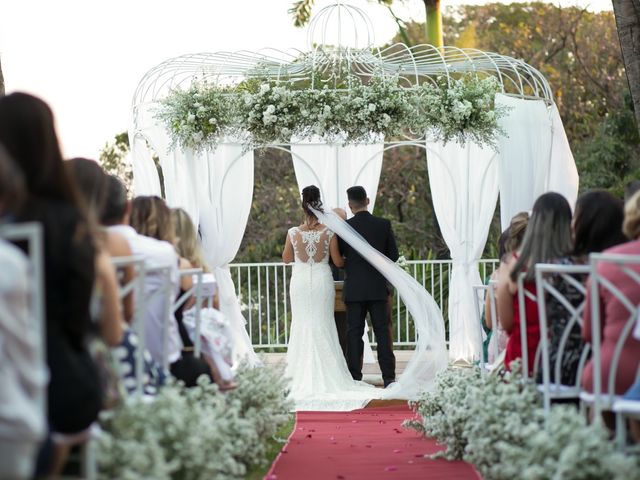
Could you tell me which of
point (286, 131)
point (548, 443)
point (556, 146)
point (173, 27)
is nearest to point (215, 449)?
point (548, 443)

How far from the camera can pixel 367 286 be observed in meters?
9.41

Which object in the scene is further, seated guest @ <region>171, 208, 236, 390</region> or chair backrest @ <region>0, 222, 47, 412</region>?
seated guest @ <region>171, 208, 236, 390</region>

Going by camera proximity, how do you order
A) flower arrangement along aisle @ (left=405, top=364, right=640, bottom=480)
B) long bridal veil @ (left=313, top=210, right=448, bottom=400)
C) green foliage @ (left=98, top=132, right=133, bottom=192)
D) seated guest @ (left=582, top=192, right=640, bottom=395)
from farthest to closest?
green foliage @ (left=98, top=132, right=133, bottom=192)
long bridal veil @ (left=313, top=210, right=448, bottom=400)
seated guest @ (left=582, top=192, right=640, bottom=395)
flower arrangement along aisle @ (left=405, top=364, right=640, bottom=480)

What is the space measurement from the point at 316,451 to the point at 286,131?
316 cm

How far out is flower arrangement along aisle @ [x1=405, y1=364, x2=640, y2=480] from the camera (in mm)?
3797

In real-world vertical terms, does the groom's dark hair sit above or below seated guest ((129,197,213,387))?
above

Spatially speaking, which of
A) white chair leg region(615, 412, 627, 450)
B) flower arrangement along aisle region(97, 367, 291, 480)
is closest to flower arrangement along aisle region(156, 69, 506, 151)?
flower arrangement along aisle region(97, 367, 291, 480)

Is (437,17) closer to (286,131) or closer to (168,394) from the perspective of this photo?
(286,131)

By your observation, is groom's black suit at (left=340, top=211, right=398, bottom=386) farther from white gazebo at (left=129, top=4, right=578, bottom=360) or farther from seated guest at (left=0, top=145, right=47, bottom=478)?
seated guest at (left=0, top=145, right=47, bottom=478)

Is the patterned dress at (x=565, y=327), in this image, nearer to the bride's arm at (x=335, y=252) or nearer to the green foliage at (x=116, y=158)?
the bride's arm at (x=335, y=252)

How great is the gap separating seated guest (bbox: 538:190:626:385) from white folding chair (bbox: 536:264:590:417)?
2cm

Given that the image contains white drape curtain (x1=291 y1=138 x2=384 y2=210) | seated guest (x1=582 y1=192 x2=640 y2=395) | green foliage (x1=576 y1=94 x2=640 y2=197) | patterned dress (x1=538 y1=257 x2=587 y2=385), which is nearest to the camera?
seated guest (x1=582 y1=192 x2=640 y2=395)

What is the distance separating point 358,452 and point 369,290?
3.01m

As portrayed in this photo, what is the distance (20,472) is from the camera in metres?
2.65
